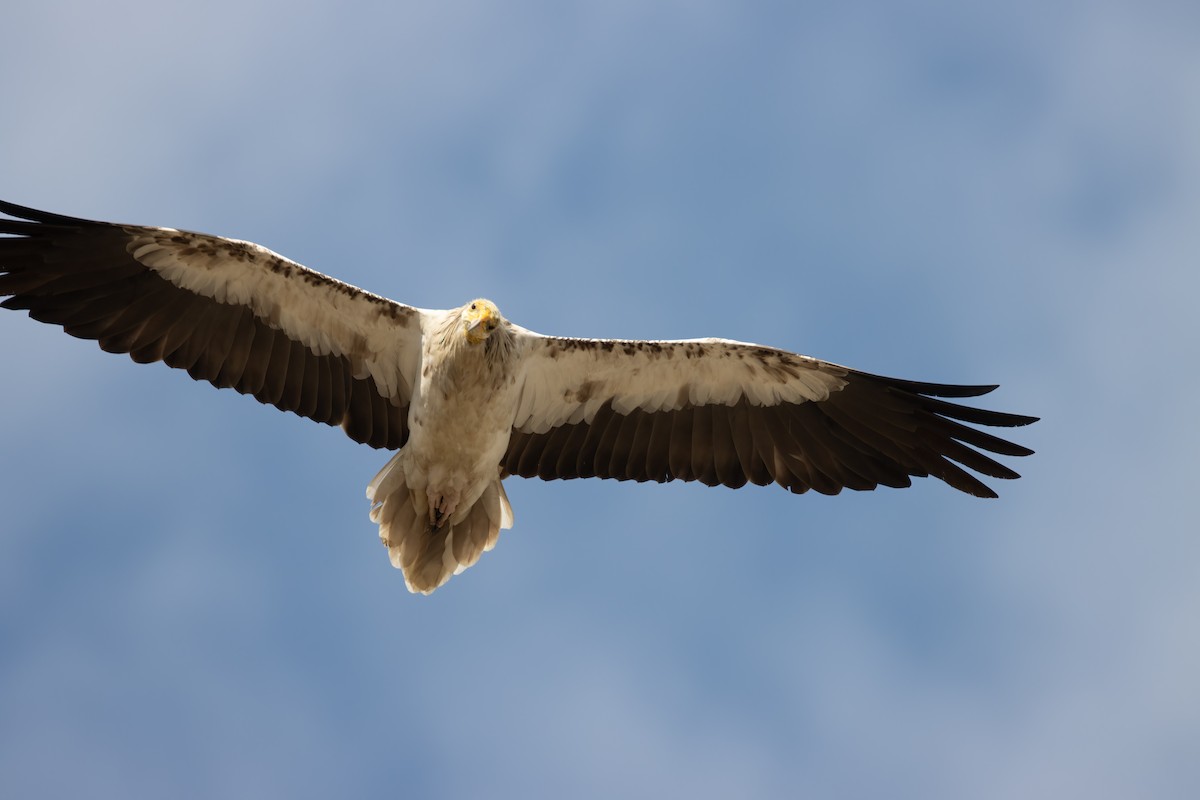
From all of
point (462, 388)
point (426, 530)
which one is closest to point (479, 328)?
point (462, 388)

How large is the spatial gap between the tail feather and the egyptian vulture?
0.6 inches

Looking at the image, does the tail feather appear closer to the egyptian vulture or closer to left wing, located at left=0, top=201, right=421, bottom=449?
the egyptian vulture

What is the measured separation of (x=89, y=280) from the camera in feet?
32.0

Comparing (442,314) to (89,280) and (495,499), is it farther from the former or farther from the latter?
(89,280)

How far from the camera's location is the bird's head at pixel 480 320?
9.20 metres

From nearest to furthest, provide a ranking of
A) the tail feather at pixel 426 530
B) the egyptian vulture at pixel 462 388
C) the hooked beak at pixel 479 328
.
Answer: the hooked beak at pixel 479 328
the egyptian vulture at pixel 462 388
the tail feather at pixel 426 530

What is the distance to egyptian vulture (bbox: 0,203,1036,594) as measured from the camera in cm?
962

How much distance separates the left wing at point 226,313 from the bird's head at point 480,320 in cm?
71

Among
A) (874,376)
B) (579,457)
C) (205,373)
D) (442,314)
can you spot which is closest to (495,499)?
(579,457)

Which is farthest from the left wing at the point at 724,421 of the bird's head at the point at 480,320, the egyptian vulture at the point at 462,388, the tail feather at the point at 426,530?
the bird's head at the point at 480,320

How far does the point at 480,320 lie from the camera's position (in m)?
9.18

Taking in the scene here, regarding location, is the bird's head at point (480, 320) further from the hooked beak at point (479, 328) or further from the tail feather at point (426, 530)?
the tail feather at point (426, 530)

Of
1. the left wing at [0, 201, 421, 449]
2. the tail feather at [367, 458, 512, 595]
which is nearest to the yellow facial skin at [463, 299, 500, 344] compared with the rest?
the left wing at [0, 201, 421, 449]

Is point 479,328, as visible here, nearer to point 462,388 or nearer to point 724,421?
point 462,388
